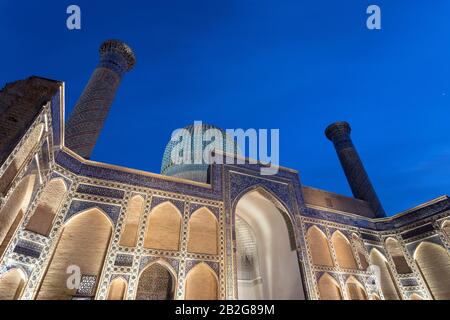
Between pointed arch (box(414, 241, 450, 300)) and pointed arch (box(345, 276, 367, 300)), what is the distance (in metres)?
2.42

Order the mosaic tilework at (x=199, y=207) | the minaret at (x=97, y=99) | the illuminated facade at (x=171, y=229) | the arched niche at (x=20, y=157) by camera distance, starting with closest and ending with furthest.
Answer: the arched niche at (x=20, y=157), the illuminated facade at (x=171, y=229), the mosaic tilework at (x=199, y=207), the minaret at (x=97, y=99)

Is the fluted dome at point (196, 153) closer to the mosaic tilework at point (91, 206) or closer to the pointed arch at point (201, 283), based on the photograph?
the pointed arch at point (201, 283)

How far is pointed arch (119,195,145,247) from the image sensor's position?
24.3ft

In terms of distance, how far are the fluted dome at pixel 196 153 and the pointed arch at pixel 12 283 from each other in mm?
8509

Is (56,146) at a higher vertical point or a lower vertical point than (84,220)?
higher

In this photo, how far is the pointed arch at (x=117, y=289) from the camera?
6.70m

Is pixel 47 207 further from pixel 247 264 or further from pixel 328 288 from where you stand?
pixel 328 288

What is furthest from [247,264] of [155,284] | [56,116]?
[56,116]

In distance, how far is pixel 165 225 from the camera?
8125mm

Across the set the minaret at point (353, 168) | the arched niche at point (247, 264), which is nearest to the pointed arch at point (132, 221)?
the arched niche at point (247, 264)

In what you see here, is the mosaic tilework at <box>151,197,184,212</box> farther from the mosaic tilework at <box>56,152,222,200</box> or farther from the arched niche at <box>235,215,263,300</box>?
the arched niche at <box>235,215,263,300</box>
